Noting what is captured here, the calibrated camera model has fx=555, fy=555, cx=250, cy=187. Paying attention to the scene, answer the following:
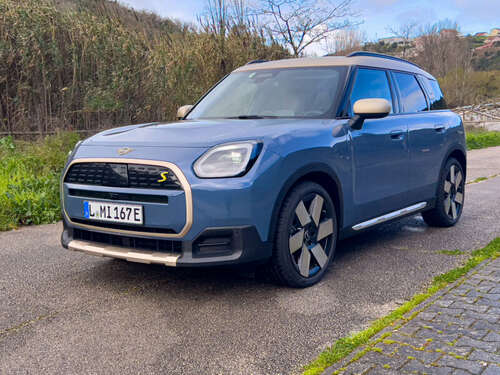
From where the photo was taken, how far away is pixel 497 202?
795 cm

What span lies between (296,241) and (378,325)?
2.92 feet

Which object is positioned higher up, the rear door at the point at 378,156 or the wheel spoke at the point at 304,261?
the rear door at the point at 378,156

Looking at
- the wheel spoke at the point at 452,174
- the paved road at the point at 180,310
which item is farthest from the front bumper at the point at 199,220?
the wheel spoke at the point at 452,174

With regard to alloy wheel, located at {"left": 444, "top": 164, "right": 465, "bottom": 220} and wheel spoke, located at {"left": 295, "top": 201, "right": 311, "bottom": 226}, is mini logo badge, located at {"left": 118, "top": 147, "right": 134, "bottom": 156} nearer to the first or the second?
wheel spoke, located at {"left": 295, "top": 201, "right": 311, "bottom": 226}

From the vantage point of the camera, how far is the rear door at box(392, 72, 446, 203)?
5414 millimetres

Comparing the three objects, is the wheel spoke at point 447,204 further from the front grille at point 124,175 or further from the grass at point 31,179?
the grass at point 31,179

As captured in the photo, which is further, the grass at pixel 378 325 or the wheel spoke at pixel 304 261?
the wheel spoke at pixel 304 261

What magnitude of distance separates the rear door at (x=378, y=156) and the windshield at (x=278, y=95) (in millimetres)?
236

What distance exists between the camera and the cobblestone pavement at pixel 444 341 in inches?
107

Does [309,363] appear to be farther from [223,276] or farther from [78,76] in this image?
[78,76]

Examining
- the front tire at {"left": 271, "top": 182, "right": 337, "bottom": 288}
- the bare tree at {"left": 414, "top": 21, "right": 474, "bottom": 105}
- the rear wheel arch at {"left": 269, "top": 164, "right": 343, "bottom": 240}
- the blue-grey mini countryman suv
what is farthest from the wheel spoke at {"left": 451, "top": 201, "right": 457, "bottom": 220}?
the bare tree at {"left": 414, "top": 21, "right": 474, "bottom": 105}

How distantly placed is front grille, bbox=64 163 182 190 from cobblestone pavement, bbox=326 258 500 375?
1525 mm

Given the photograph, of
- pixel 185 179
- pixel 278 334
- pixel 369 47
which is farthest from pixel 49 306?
pixel 369 47

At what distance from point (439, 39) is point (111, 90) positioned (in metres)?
49.7
